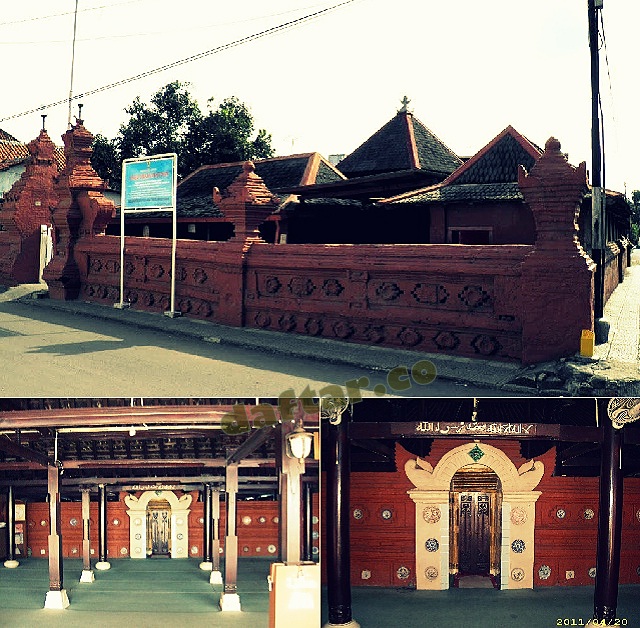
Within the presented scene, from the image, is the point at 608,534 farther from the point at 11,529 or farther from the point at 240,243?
the point at 11,529

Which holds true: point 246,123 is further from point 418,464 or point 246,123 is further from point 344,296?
point 418,464

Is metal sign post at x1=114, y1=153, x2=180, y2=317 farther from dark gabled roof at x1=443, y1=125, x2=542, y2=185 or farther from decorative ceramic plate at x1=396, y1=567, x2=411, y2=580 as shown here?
dark gabled roof at x1=443, y1=125, x2=542, y2=185

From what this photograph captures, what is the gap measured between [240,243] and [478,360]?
5.69 meters

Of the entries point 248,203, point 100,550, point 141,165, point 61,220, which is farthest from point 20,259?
point 248,203

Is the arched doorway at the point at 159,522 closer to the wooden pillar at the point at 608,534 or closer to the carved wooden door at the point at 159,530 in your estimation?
the carved wooden door at the point at 159,530

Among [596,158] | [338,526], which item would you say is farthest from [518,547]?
[596,158]

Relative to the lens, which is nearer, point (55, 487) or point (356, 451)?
point (356, 451)

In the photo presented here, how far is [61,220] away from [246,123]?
258 inches

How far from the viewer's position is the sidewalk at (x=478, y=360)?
35.6 feet

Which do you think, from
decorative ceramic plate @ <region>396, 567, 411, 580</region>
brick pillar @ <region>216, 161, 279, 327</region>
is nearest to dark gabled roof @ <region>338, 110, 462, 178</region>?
brick pillar @ <region>216, 161, 279, 327</region>

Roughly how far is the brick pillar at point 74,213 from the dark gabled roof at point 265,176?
6.14 m

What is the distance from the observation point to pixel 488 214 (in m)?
23.0

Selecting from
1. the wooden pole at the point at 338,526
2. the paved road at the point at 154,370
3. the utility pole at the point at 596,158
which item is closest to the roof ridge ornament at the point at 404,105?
the utility pole at the point at 596,158

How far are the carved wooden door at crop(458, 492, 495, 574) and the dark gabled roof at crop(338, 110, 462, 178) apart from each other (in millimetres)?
13821
